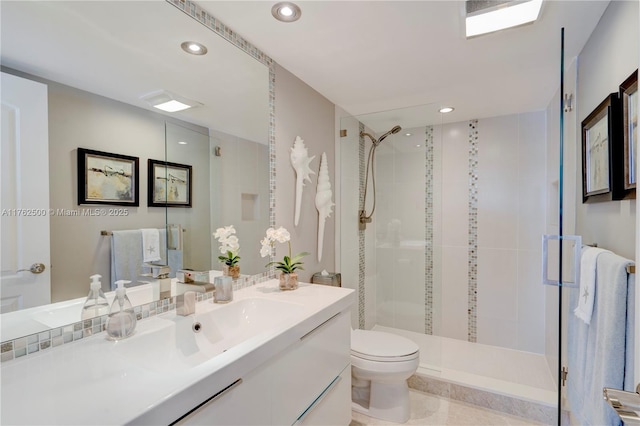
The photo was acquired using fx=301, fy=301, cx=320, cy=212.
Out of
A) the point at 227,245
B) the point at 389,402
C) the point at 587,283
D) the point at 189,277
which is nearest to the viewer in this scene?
the point at 587,283

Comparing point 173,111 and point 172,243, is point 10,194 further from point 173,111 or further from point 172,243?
point 173,111

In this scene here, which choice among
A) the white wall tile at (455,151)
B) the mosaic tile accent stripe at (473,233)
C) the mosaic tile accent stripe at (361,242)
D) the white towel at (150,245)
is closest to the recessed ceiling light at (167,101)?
the white towel at (150,245)

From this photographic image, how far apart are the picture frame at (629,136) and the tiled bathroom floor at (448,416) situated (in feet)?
5.56

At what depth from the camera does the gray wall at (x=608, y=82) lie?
1094mm

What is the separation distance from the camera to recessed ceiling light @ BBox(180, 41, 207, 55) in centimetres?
140

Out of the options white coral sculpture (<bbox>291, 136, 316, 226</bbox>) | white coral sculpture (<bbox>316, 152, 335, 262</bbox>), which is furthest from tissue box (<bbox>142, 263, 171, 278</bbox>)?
white coral sculpture (<bbox>316, 152, 335, 262</bbox>)

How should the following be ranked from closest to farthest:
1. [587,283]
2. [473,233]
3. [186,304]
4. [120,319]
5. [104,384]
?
[104,384], [120,319], [587,283], [186,304], [473,233]

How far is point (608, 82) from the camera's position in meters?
1.29

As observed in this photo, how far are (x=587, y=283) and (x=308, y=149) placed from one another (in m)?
1.73

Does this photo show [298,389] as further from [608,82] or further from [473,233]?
[473,233]

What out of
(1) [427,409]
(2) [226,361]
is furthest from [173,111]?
(1) [427,409]

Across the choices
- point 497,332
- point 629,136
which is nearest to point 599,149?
point 629,136

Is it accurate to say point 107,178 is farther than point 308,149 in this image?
No

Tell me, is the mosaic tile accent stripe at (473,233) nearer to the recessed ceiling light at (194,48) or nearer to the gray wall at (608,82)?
the gray wall at (608,82)
